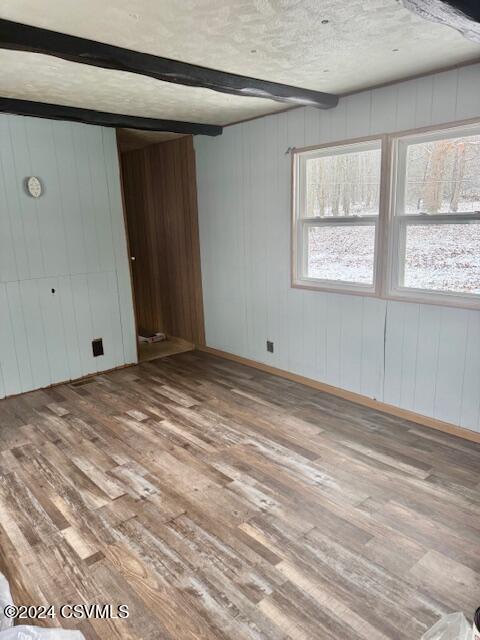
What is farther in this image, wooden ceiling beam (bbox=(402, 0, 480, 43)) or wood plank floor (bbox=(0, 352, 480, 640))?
wood plank floor (bbox=(0, 352, 480, 640))

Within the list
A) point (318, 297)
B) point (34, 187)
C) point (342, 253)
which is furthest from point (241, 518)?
point (34, 187)

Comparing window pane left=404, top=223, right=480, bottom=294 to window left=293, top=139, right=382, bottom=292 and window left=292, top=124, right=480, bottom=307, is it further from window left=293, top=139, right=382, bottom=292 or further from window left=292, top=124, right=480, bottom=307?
window left=293, top=139, right=382, bottom=292

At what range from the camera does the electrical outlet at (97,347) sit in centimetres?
454

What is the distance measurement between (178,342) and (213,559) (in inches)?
148

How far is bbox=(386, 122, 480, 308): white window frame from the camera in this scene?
113 inches

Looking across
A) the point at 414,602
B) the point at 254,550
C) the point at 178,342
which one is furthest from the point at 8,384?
the point at 414,602

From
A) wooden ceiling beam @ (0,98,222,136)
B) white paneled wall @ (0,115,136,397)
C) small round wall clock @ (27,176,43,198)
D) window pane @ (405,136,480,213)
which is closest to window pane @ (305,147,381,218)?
window pane @ (405,136,480,213)

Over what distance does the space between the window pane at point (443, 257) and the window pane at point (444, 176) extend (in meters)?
0.13

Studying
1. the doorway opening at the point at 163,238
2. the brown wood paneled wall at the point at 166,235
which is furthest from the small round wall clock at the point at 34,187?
the brown wood paneled wall at the point at 166,235

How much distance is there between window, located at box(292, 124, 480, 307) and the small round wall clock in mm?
2274

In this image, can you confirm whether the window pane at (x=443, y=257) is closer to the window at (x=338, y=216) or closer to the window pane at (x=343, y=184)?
the window at (x=338, y=216)

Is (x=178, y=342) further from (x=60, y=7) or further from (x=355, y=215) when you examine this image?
(x=60, y=7)

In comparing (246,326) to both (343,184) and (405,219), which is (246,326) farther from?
(405,219)

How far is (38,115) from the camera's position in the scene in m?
3.60
